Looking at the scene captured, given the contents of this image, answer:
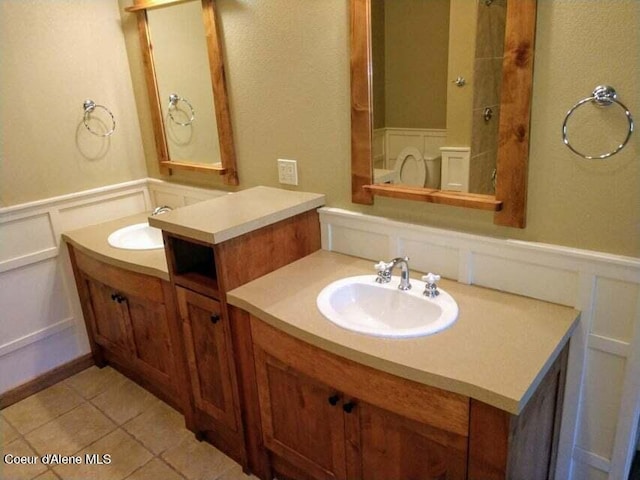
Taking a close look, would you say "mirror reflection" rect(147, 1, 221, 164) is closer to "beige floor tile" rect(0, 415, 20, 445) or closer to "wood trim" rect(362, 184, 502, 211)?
"wood trim" rect(362, 184, 502, 211)

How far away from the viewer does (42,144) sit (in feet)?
7.29

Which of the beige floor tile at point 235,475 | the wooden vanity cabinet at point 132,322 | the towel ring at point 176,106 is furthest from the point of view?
the towel ring at point 176,106

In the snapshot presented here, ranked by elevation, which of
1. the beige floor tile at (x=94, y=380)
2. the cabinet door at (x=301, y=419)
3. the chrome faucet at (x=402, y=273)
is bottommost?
the beige floor tile at (x=94, y=380)

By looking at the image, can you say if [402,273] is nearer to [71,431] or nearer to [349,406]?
[349,406]

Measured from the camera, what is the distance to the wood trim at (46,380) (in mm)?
2303

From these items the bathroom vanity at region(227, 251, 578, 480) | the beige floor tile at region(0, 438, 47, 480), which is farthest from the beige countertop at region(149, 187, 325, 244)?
the beige floor tile at region(0, 438, 47, 480)

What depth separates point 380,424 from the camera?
4.27 feet

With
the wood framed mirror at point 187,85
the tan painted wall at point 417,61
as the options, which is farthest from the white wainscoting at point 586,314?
the wood framed mirror at point 187,85

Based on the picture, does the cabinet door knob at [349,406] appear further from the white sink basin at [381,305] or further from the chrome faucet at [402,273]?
the chrome faucet at [402,273]

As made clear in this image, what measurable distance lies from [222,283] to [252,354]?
264mm

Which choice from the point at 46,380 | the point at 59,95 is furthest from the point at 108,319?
the point at 59,95

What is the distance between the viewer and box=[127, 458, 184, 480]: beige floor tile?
185 centimetres

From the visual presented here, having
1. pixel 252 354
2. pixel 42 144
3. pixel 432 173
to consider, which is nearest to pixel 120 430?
pixel 252 354

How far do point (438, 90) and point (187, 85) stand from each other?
1273 mm
